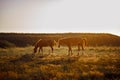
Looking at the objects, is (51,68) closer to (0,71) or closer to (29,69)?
(29,69)

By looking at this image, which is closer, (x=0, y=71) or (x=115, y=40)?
(x=0, y=71)

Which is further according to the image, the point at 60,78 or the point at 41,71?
the point at 41,71

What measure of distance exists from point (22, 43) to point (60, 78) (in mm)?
13590

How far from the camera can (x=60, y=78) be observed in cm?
684

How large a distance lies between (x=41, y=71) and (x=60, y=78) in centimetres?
111

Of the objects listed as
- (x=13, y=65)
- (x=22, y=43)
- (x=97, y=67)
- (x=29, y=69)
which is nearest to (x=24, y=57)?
(x=13, y=65)

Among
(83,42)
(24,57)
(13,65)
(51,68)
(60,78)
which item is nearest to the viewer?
(60,78)

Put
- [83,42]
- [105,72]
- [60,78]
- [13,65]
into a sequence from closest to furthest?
[60,78]
[105,72]
[13,65]
[83,42]

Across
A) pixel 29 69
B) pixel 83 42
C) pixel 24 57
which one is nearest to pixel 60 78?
pixel 29 69

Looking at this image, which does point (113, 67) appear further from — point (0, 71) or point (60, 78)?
point (0, 71)

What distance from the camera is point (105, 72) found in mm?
7699

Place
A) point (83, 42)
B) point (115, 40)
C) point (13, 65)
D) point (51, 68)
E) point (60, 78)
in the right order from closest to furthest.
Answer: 1. point (60, 78)
2. point (51, 68)
3. point (13, 65)
4. point (83, 42)
5. point (115, 40)

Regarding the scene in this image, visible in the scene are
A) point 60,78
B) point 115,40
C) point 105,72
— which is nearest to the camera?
point 60,78

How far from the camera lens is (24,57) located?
35.7 ft
